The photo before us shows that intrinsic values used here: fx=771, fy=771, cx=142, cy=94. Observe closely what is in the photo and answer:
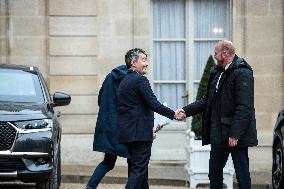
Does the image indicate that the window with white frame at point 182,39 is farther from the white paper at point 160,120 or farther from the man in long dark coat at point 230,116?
the man in long dark coat at point 230,116

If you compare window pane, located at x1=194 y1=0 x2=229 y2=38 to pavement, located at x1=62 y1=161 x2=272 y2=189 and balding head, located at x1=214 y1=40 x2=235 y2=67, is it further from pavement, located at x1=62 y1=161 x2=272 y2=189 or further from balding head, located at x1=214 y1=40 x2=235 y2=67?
balding head, located at x1=214 y1=40 x2=235 y2=67

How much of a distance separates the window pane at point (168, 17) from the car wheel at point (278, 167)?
489 cm

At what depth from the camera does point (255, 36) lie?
13883 millimetres

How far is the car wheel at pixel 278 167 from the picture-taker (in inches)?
366

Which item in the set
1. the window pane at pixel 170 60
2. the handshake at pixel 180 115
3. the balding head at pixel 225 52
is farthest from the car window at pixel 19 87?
the window pane at pixel 170 60

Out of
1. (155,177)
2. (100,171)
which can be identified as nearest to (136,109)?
(100,171)

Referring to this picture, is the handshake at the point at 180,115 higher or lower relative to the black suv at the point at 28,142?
higher

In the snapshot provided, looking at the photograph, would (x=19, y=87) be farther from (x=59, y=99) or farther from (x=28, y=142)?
(x=28, y=142)

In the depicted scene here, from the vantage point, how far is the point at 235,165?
338 inches

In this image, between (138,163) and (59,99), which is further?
(59,99)

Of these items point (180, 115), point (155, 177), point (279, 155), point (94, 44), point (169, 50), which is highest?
point (94, 44)

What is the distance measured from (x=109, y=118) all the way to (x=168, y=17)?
5.08 metres

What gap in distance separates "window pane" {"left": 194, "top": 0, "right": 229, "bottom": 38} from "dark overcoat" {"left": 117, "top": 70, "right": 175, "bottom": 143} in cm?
580

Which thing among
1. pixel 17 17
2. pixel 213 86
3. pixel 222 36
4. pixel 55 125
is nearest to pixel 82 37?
pixel 17 17
